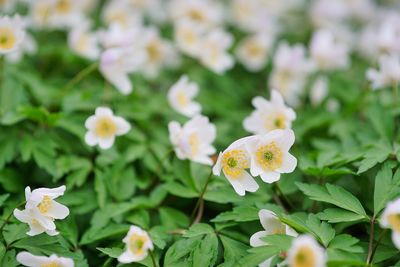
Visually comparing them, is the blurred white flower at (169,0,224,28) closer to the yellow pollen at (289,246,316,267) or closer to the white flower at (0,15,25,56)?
the white flower at (0,15,25,56)

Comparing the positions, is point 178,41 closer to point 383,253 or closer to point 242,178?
point 242,178

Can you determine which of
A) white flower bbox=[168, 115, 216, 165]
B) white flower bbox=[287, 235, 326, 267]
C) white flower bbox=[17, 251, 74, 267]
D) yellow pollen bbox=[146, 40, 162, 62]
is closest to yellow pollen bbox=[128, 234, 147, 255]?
white flower bbox=[17, 251, 74, 267]

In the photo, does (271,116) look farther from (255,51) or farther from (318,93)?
(255,51)

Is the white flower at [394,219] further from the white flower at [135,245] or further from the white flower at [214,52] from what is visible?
the white flower at [214,52]

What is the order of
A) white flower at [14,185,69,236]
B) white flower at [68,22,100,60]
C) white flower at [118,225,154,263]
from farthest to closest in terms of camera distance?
white flower at [68,22,100,60] → white flower at [14,185,69,236] → white flower at [118,225,154,263]

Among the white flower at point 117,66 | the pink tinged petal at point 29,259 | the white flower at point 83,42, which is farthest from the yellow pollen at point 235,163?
the white flower at point 83,42

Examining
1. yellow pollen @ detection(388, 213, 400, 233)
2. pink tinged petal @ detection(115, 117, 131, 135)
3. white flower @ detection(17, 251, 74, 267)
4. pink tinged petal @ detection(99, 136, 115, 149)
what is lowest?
white flower @ detection(17, 251, 74, 267)
